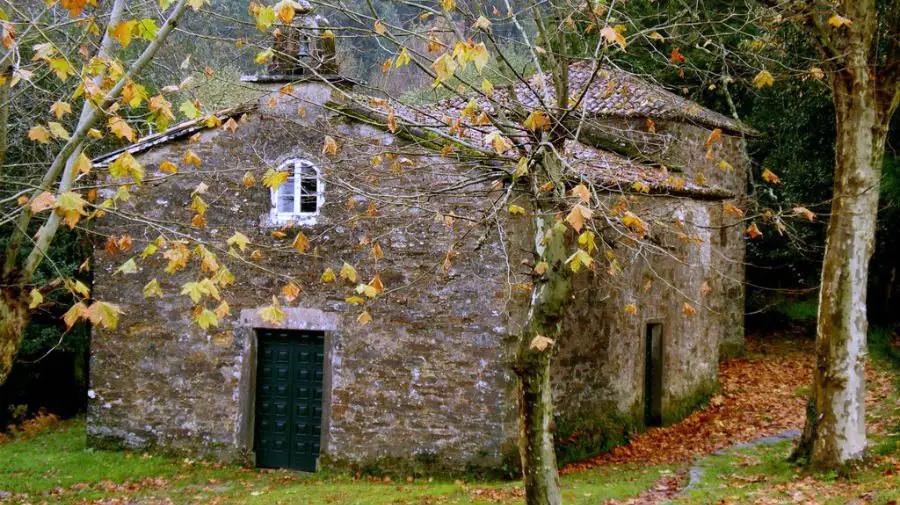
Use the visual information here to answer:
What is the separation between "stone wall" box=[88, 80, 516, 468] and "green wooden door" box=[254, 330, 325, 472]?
0.82 feet

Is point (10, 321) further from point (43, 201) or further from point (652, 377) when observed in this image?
point (652, 377)

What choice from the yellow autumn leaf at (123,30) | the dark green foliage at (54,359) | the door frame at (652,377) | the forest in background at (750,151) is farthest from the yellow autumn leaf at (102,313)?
the dark green foliage at (54,359)

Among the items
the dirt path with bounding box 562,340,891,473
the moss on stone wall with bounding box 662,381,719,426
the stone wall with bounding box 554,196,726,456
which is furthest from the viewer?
the moss on stone wall with bounding box 662,381,719,426

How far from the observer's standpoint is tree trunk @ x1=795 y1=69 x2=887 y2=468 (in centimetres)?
935

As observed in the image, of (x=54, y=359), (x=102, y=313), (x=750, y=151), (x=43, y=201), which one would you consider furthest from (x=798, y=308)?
(x=43, y=201)

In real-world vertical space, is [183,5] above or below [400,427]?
above

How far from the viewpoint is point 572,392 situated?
40.0 feet

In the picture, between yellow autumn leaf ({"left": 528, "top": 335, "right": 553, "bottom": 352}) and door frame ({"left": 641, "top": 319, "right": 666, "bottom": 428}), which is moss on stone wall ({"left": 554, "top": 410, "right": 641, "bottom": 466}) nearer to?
door frame ({"left": 641, "top": 319, "right": 666, "bottom": 428})

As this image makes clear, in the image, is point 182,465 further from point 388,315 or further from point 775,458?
point 775,458

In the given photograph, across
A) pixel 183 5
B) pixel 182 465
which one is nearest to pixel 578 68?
pixel 182 465

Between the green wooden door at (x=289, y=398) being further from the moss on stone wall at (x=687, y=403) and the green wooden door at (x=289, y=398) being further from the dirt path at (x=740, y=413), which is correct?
the moss on stone wall at (x=687, y=403)

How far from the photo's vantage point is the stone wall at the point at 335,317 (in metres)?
11.2

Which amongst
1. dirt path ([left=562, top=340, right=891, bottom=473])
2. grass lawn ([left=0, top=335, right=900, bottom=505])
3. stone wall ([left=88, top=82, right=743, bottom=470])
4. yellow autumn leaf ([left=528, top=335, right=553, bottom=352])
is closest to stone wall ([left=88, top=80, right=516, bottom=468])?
stone wall ([left=88, top=82, right=743, bottom=470])

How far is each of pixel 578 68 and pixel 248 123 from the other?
8964 millimetres
